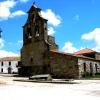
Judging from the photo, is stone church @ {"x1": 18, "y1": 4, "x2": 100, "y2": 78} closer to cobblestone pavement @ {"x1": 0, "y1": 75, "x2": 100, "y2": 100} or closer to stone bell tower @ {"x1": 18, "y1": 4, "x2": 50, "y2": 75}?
stone bell tower @ {"x1": 18, "y1": 4, "x2": 50, "y2": 75}

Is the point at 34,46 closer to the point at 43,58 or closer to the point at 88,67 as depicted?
the point at 43,58

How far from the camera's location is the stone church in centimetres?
4716

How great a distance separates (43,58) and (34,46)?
378 centimetres

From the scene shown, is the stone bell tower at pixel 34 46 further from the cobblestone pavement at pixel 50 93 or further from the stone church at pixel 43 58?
the cobblestone pavement at pixel 50 93

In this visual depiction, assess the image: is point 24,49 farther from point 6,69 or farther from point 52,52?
point 6,69

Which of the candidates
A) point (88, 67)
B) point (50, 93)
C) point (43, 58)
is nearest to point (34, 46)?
point (43, 58)

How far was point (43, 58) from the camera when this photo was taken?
169 ft

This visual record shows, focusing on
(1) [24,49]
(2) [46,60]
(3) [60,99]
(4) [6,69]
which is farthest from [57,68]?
(4) [6,69]

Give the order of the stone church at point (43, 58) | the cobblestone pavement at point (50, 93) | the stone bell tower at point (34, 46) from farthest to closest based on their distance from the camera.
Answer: the stone bell tower at point (34, 46)
the stone church at point (43, 58)
the cobblestone pavement at point (50, 93)

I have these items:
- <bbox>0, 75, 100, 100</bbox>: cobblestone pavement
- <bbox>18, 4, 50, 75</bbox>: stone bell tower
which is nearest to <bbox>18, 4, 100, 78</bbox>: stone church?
<bbox>18, 4, 50, 75</bbox>: stone bell tower

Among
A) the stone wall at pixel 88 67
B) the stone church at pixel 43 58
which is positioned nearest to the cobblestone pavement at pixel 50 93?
the stone church at pixel 43 58

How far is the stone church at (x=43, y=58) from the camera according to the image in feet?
155

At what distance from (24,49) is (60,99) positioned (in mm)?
41149

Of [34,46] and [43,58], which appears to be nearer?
[43,58]
